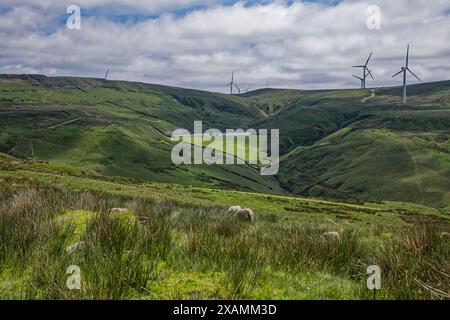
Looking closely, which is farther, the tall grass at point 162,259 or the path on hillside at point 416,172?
the path on hillside at point 416,172

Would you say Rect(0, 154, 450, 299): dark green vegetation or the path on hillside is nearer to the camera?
Rect(0, 154, 450, 299): dark green vegetation

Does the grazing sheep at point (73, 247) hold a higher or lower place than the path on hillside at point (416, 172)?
higher

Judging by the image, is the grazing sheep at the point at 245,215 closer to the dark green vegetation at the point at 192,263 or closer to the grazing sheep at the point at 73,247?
the dark green vegetation at the point at 192,263

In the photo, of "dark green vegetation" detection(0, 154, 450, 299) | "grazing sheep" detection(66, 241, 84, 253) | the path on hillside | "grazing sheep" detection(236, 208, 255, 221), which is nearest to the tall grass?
"dark green vegetation" detection(0, 154, 450, 299)

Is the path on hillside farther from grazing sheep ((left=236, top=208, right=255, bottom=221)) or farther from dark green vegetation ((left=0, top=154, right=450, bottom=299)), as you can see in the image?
dark green vegetation ((left=0, top=154, right=450, bottom=299))

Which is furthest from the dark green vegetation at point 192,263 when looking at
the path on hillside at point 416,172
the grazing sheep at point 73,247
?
the path on hillside at point 416,172

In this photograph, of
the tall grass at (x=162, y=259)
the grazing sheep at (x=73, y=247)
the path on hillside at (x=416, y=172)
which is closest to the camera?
the tall grass at (x=162, y=259)

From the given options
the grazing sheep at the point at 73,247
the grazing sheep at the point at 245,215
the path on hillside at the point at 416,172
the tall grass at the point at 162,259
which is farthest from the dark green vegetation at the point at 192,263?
the path on hillside at the point at 416,172

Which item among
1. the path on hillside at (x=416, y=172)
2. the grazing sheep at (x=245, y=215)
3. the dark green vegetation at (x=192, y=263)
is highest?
the dark green vegetation at (x=192, y=263)

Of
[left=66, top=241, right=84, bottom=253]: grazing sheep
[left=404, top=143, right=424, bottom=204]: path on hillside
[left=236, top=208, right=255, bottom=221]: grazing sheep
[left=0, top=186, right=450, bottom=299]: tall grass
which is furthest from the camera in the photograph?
[left=404, top=143, right=424, bottom=204]: path on hillside

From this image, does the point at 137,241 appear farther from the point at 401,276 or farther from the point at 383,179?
the point at 383,179

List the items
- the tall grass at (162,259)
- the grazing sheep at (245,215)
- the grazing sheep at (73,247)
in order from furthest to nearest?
the grazing sheep at (245,215)
the grazing sheep at (73,247)
the tall grass at (162,259)
